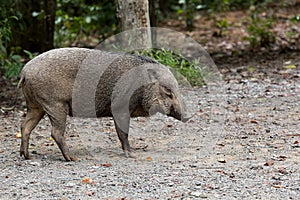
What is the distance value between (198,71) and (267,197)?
4878 mm

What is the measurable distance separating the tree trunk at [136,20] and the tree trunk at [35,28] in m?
3.11

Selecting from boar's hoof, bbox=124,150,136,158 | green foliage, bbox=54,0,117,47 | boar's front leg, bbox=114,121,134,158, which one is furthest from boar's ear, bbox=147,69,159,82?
green foliage, bbox=54,0,117,47

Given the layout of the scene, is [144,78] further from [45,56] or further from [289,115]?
[289,115]

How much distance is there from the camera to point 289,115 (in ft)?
23.8

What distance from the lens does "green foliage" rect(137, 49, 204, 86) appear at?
850 centimetres

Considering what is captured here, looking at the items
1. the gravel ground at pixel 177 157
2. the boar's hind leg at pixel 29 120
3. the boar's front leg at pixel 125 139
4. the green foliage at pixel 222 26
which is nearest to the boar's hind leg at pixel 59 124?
the gravel ground at pixel 177 157

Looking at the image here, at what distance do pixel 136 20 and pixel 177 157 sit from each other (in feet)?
10.5

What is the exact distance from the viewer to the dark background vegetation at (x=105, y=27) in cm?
999

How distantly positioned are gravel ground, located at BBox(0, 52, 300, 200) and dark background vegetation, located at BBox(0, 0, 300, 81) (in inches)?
58.6

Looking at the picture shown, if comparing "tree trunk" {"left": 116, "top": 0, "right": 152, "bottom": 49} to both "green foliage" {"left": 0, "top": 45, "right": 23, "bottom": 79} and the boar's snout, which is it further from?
the boar's snout

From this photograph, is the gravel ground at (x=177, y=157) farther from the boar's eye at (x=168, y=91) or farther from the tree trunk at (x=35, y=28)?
the tree trunk at (x=35, y=28)

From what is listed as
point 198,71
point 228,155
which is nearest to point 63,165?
point 228,155

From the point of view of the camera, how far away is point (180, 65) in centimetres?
910

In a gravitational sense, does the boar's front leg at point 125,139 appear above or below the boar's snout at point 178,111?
below
